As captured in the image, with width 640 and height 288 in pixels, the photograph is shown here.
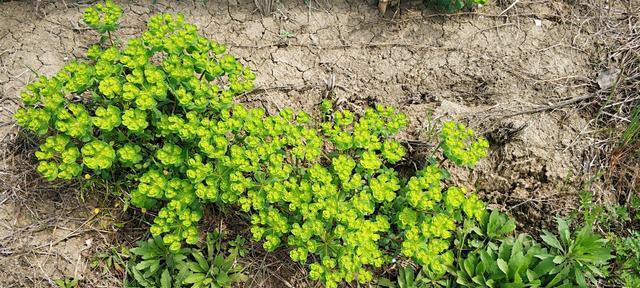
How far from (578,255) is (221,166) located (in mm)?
2196

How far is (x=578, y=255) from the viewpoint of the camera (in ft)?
10.5

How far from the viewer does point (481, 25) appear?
3.97m

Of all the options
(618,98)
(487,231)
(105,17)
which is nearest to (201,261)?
(105,17)

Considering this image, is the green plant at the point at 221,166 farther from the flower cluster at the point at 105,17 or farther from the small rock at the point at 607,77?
the small rock at the point at 607,77

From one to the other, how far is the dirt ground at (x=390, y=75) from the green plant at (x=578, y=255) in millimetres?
189

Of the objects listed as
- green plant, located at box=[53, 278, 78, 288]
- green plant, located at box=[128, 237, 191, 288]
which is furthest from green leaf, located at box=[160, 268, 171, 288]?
green plant, located at box=[53, 278, 78, 288]

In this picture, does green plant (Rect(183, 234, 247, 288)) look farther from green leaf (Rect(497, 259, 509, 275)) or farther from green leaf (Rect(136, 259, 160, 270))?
green leaf (Rect(497, 259, 509, 275))

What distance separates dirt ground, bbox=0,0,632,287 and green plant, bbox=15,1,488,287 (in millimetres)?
351

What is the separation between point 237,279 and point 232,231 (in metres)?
0.31

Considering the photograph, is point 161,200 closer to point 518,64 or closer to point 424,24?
point 424,24

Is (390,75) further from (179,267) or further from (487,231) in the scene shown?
A: (179,267)

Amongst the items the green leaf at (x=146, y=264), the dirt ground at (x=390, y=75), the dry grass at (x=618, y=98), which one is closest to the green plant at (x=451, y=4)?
the dirt ground at (x=390, y=75)

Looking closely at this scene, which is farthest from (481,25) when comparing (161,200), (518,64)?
(161,200)

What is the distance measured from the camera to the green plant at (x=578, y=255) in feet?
10.4
